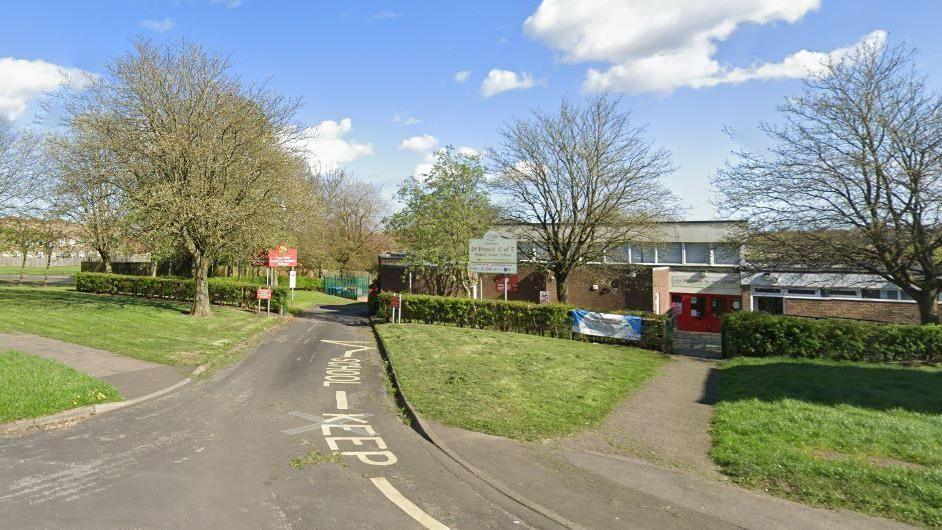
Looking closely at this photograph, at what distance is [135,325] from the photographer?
58.4 feet

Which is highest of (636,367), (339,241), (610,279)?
(339,241)

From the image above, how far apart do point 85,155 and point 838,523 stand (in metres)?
29.0

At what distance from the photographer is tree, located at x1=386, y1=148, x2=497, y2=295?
26.1 meters

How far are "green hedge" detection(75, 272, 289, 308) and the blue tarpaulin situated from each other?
15230 mm

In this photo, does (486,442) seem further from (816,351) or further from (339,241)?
(339,241)

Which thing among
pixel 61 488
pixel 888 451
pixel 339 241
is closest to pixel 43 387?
pixel 61 488

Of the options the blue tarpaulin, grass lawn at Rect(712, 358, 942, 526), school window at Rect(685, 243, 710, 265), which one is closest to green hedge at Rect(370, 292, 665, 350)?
the blue tarpaulin

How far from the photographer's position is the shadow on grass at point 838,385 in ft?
32.3

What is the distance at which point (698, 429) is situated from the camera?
8.67 meters

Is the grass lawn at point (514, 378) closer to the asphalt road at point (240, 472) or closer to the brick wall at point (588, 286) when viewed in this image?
the asphalt road at point (240, 472)

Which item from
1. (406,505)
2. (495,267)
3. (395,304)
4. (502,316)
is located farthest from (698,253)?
(406,505)

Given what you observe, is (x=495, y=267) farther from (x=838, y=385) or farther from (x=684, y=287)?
(x=684, y=287)

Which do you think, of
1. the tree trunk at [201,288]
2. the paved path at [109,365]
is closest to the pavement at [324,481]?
the paved path at [109,365]

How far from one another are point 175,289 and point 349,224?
28642 millimetres
